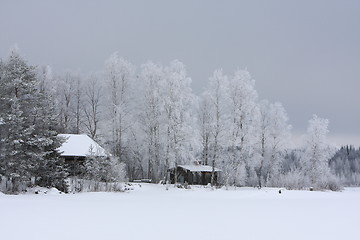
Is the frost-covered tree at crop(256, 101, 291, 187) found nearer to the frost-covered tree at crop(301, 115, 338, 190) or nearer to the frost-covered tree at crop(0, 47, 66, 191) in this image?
the frost-covered tree at crop(301, 115, 338, 190)

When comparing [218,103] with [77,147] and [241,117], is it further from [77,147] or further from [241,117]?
[77,147]

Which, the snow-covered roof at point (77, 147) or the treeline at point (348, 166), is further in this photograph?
the treeline at point (348, 166)

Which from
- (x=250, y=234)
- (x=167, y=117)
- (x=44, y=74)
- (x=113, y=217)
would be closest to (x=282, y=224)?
(x=250, y=234)

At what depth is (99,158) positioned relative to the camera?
27406 mm

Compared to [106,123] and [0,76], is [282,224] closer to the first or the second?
[0,76]

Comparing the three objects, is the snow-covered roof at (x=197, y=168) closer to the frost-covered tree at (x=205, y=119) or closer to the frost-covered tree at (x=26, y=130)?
the frost-covered tree at (x=205, y=119)

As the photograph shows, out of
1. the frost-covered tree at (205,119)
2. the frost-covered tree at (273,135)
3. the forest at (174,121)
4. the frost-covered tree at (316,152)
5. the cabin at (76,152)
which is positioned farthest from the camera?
the frost-covered tree at (316,152)

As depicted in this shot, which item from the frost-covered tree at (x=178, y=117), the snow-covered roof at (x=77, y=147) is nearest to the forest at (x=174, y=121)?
the frost-covered tree at (x=178, y=117)

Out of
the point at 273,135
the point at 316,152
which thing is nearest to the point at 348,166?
the point at 316,152

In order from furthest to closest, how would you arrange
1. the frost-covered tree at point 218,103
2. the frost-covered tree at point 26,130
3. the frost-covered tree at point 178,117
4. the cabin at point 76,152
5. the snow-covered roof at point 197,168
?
the snow-covered roof at point 197,168 < the frost-covered tree at point 218,103 < the frost-covered tree at point 178,117 < the cabin at point 76,152 < the frost-covered tree at point 26,130

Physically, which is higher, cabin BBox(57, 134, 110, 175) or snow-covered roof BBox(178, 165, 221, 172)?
cabin BBox(57, 134, 110, 175)

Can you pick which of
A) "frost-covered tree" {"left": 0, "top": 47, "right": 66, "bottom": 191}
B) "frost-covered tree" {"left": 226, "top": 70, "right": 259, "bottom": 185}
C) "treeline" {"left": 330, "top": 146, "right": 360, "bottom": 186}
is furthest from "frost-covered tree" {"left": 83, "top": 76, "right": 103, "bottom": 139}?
"treeline" {"left": 330, "top": 146, "right": 360, "bottom": 186}

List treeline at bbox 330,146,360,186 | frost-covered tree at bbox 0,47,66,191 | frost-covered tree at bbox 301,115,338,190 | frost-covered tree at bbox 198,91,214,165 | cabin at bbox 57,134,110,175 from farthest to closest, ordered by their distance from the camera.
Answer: treeline at bbox 330,146,360,186 < frost-covered tree at bbox 301,115,338,190 < frost-covered tree at bbox 198,91,214,165 < cabin at bbox 57,134,110,175 < frost-covered tree at bbox 0,47,66,191

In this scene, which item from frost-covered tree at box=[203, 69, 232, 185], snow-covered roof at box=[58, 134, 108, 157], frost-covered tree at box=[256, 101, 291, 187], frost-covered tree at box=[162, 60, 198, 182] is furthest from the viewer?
frost-covered tree at box=[256, 101, 291, 187]
